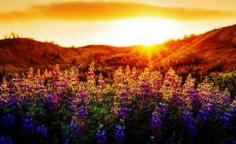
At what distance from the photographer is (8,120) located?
1198 cm

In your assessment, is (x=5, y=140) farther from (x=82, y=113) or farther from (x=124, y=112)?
(x=124, y=112)

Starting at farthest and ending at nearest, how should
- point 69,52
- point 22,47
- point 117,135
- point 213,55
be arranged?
point 69,52 → point 22,47 → point 213,55 → point 117,135

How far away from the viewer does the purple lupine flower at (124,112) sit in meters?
11.9

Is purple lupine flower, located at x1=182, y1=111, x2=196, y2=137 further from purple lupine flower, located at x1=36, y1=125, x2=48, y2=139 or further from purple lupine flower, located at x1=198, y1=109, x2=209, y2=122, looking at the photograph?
purple lupine flower, located at x1=36, y1=125, x2=48, y2=139

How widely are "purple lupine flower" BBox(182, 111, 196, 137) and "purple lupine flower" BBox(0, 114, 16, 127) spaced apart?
3203mm

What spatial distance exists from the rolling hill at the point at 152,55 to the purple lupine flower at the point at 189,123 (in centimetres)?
1675

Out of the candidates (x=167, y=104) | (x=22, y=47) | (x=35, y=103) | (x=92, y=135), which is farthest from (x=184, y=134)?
(x=22, y=47)

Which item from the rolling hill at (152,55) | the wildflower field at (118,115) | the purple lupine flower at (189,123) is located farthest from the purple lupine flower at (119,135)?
the rolling hill at (152,55)

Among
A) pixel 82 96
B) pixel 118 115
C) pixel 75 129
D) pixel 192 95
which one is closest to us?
pixel 75 129

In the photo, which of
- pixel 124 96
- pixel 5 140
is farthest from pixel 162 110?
pixel 5 140

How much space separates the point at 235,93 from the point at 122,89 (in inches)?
216

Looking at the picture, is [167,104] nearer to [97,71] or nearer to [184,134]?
[184,134]

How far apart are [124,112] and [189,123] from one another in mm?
1240

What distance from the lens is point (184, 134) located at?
11922 millimetres
